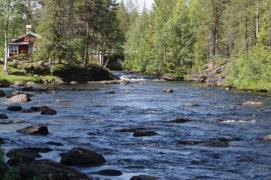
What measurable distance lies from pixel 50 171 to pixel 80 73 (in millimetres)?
70364

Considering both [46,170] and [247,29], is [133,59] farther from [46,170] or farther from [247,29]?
[46,170]

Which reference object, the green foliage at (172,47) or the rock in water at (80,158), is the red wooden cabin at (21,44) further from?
the rock in water at (80,158)

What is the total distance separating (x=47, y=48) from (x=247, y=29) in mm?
38667

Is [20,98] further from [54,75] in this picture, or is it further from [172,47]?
[172,47]

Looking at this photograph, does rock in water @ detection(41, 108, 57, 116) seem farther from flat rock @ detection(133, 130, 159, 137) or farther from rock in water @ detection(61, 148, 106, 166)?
rock in water @ detection(61, 148, 106, 166)

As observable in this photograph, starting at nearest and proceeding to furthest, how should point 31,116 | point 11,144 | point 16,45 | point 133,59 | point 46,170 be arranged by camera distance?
point 46,170 < point 11,144 < point 31,116 < point 16,45 < point 133,59

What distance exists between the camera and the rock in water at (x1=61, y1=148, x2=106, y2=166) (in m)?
22.5

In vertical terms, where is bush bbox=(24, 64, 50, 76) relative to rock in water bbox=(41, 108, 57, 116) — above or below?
above

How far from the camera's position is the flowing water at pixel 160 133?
22.9 meters

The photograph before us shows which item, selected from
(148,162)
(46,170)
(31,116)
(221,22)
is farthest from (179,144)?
(221,22)

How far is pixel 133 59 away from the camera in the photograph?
13675 centimetres

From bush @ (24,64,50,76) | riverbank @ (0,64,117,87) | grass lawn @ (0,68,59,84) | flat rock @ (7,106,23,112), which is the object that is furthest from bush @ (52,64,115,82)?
flat rock @ (7,106,23,112)

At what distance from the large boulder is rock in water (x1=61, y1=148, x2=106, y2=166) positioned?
8.10 ft

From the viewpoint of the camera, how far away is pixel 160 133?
32.8m
